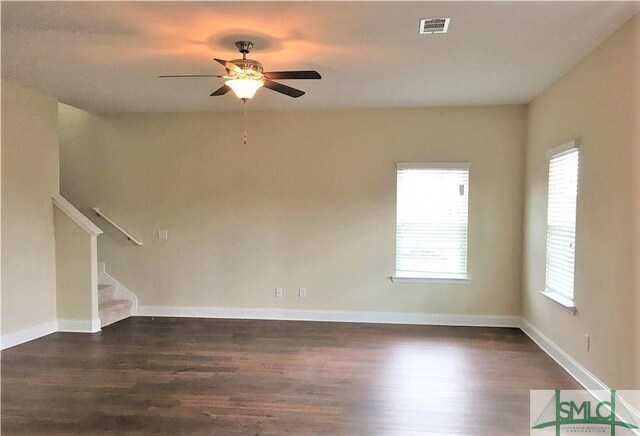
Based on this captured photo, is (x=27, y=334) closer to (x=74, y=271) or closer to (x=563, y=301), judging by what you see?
(x=74, y=271)

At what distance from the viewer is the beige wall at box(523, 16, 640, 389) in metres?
2.66

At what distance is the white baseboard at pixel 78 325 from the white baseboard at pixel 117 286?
753mm

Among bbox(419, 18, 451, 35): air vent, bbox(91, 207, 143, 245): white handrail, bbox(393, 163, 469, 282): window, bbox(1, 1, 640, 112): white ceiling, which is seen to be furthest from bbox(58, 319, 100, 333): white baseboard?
bbox(419, 18, 451, 35): air vent

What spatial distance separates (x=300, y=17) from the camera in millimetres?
2674

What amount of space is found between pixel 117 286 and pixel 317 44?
4326 mm

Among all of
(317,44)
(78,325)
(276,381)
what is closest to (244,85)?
(317,44)

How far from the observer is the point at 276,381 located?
3.42m

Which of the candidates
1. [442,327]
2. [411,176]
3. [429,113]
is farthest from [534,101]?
[442,327]

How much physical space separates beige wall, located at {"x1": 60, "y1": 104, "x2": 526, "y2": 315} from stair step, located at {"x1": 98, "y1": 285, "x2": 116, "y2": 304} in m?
0.20

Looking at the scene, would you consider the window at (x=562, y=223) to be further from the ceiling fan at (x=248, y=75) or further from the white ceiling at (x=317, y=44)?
the ceiling fan at (x=248, y=75)

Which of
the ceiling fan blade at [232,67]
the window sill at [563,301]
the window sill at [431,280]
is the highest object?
the ceiling fan blade at [232,67]

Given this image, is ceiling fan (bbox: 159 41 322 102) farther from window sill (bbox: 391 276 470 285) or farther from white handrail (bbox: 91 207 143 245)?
white handrail (bbox: 91 207 143 245)

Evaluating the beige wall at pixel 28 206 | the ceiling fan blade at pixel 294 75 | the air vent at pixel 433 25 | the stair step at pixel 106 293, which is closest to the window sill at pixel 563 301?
the air vent at pixel 433 25

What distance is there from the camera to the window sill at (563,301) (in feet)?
11.6
